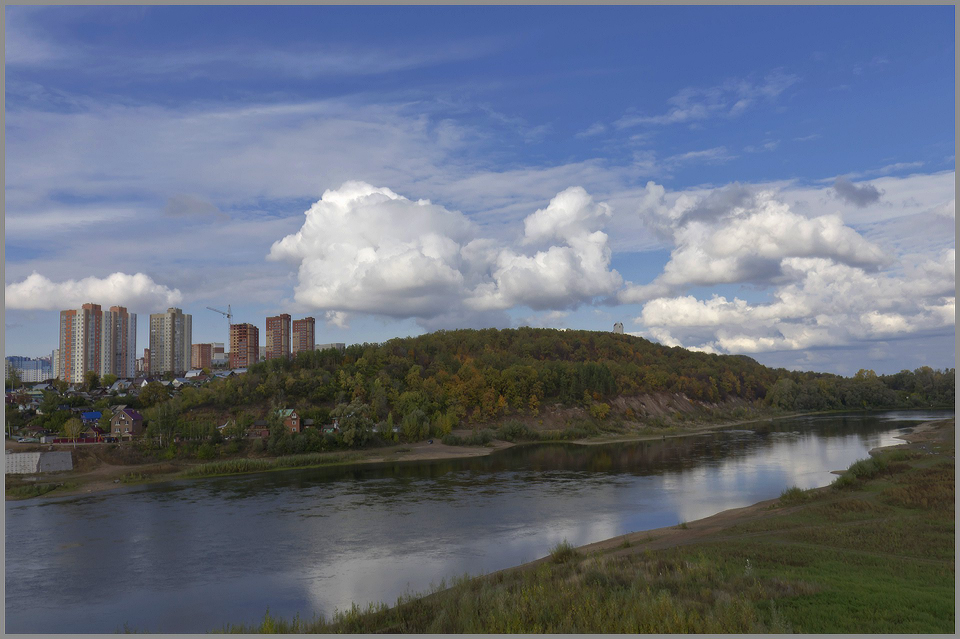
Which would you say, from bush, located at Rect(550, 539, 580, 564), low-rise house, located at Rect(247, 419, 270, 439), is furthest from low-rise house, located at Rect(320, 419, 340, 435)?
bush, located at Rect(550, 539, 580, 564)

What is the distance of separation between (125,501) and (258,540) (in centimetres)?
1833

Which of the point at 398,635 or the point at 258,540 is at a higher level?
the point at 398,635

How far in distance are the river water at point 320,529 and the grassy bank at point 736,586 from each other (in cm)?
420

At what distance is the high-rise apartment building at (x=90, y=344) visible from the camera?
115375 mm

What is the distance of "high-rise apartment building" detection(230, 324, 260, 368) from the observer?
13800 cm

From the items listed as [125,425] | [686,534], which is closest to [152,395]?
[125,425]

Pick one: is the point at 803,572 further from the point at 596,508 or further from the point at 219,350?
the point at 219,350

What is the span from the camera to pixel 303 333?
140750 mm

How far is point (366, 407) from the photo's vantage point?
66.9 m

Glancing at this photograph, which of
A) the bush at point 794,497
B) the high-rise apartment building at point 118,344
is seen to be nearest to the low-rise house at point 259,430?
the bush at point 794,497

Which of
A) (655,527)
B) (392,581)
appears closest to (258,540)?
(392,581)

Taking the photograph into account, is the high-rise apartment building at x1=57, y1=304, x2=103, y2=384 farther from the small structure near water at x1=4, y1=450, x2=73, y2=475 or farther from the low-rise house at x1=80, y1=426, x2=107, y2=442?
the small structure near water at x1=4, y1=450, x2=73, y2=475

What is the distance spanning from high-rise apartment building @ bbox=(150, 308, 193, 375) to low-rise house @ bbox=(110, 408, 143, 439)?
89983 mm

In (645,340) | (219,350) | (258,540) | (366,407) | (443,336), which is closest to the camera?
(258,540)
